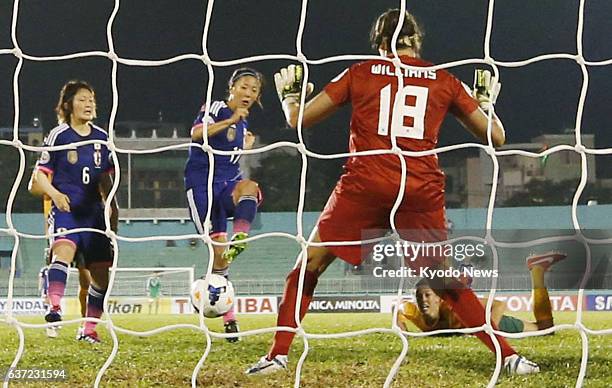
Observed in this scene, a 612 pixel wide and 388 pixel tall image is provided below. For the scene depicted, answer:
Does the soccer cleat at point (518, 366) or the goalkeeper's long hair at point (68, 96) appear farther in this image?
the goalkeeper's long hair at point (68, 96)

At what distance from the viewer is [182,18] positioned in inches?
46.4

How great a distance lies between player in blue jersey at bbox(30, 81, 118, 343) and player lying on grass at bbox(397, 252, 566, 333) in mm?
414

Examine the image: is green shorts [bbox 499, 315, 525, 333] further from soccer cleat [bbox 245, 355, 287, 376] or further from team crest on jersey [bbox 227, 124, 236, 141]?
team crest on jersey [bbox 227, 124, 236, 141]

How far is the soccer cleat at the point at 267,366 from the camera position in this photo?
41.0 inches

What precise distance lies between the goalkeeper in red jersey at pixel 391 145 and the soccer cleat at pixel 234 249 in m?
0.11

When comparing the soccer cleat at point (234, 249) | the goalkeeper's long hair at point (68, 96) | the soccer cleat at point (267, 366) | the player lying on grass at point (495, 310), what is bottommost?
the soccer cleat at point (267, 366)

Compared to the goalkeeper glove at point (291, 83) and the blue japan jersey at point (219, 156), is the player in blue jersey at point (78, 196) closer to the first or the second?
the blue japan jersey at point (219, 156)

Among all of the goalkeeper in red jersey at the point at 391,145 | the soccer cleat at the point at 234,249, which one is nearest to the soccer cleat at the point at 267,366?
the goalkeeper in red jersey at the point at 391,145

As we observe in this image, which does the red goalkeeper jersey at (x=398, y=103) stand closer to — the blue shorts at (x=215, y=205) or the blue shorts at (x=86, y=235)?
the blue shorts at (x=215, y=205)

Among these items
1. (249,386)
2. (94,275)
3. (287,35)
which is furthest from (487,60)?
(94,275)

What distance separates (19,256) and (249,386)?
37cm

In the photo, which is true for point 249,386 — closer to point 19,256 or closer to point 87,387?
point 87,387

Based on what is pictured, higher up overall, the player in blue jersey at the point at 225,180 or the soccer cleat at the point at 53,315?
the player in blue jersey at the point at 225,180

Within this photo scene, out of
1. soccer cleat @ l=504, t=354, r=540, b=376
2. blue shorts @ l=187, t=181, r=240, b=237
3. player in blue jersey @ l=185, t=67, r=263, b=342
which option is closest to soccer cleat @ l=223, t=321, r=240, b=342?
player in blue jersey @ l=185, t=67, r=263, b=342
